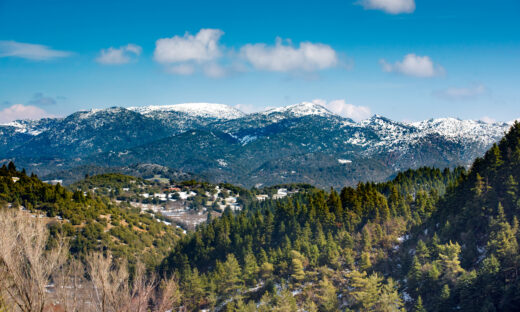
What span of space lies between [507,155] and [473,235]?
2462cm

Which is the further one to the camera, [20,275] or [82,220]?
[82,220]

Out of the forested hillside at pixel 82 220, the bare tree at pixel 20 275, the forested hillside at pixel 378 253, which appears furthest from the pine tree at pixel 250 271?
the bare tree at pixel 20 275

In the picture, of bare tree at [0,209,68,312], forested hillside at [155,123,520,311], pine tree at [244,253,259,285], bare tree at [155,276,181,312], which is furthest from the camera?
pine tree at [244,253,259,285]

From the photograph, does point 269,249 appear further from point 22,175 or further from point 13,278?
point 22,175

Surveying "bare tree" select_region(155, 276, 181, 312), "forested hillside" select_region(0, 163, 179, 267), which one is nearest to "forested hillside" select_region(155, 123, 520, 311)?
"bare tree" select_region(155, 276, 181, 312)

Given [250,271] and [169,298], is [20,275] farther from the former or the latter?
[250,271]

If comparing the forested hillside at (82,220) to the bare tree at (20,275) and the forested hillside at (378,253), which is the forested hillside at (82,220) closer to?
the forested hillside at (378,253)

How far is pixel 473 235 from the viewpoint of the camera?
270 ft

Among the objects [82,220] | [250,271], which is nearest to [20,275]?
[250,271]

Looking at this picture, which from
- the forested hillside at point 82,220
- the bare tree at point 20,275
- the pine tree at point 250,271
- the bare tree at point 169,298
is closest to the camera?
the bare tree at point 20,275

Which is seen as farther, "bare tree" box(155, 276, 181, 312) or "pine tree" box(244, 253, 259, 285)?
"pine tree" box(244, 253, 259, 285)

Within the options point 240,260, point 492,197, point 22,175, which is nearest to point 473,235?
point 492,197

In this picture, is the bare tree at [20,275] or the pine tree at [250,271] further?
the pine tree at [250,271]

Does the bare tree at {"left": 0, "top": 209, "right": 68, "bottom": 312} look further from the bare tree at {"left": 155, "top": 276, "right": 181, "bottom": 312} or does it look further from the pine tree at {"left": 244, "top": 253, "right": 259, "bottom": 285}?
the pine tree at {"left": 244, "top": 253, "right": 259, "bottom": 285}
